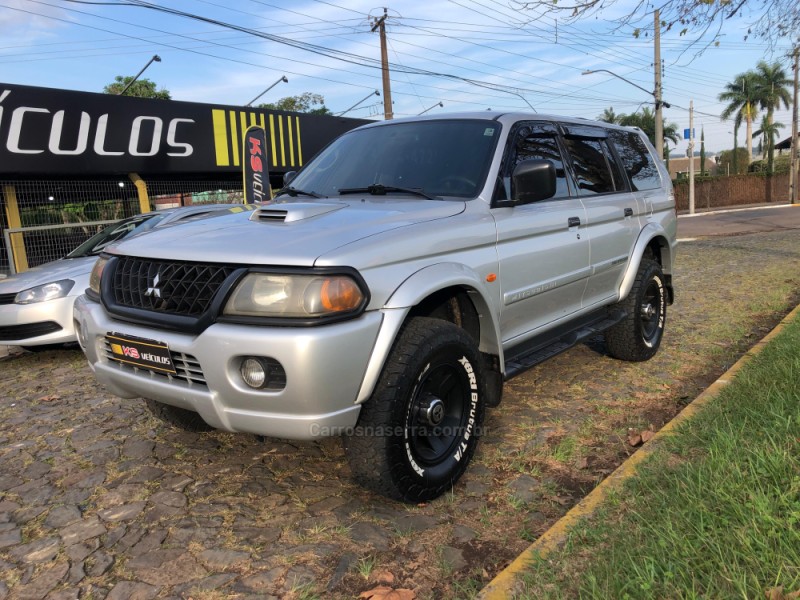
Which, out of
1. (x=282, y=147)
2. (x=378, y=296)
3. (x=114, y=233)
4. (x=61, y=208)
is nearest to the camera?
(x=378, y=296)

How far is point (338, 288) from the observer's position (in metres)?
2.50

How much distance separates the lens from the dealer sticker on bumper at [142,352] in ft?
8.96

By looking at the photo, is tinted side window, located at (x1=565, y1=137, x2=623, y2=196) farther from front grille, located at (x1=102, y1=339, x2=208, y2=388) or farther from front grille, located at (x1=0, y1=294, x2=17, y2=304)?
front grille, located at (x1=0, y1=294, x2=17, y2=304)

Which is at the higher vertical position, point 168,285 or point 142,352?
point 168,285

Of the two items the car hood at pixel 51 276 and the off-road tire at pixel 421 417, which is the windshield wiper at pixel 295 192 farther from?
the car hood at pixel 51 276

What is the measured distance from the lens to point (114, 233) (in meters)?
7.21

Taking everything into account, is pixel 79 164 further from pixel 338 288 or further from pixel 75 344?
pixel 338 288

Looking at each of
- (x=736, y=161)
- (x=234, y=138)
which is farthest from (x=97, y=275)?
(x=736, y=161)

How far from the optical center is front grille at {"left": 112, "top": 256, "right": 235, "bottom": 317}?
266 cm

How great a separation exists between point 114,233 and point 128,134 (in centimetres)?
657

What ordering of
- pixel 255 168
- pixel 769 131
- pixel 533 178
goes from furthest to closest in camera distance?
pixel 769 131, pixel 255 168, pixel 533 178

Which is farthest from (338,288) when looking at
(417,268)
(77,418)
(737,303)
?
(737,303)

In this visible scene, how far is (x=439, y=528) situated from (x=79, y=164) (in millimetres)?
11935

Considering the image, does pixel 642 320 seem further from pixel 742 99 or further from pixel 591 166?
pixel 742 99
